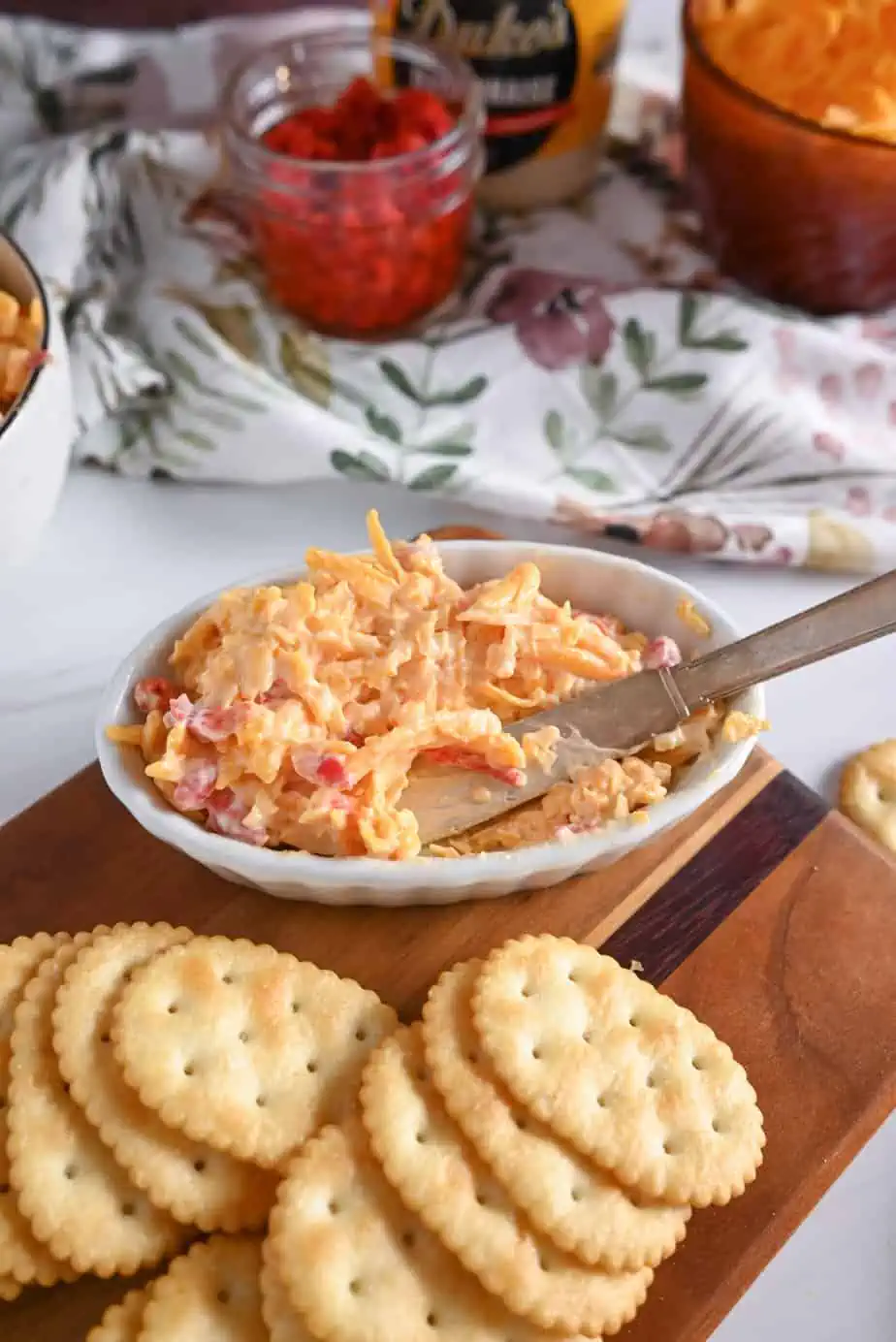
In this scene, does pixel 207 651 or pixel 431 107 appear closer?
pixel 207 651

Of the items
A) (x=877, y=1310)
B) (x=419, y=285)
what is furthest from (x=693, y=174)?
(x=877, y=1310)

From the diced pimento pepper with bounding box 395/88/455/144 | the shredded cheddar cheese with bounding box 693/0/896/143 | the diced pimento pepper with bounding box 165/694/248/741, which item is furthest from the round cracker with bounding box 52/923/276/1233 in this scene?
the shredded cheddar cheese with bounding box 693/0/896/143

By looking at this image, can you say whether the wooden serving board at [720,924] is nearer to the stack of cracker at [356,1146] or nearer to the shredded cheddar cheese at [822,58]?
the stack of cracker at [356,1146]

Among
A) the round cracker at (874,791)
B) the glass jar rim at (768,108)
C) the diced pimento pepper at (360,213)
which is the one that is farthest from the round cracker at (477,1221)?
the glass jar rim at (768,108)

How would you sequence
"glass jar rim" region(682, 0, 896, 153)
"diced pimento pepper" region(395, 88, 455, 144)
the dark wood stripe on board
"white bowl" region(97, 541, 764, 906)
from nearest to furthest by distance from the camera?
"white bowl" region(97, 541, 764, 906)
the dark wood stripe on board
"glass jar rim" region(682, 0, 896, 153)
"diced pimento pepper" region(395, 88, 455, 144)

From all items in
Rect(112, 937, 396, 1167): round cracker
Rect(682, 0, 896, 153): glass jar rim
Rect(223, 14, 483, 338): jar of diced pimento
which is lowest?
Rect(112, 937, 396, 1167): round cracker

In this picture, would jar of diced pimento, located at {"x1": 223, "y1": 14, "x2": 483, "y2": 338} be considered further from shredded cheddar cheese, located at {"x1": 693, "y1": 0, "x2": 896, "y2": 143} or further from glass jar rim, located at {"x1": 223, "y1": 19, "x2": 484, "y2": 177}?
shredded cheddar cheese, located at {"x1": 693, "y1": 0, "x2": 896, "y2": 143}

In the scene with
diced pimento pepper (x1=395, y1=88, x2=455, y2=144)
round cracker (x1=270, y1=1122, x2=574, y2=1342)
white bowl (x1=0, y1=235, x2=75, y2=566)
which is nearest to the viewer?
round cracker (x1=270, y1=1122, x2=574, y2=1342)

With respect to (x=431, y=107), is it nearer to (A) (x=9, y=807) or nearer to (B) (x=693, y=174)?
(B) (x=693, y=174)
